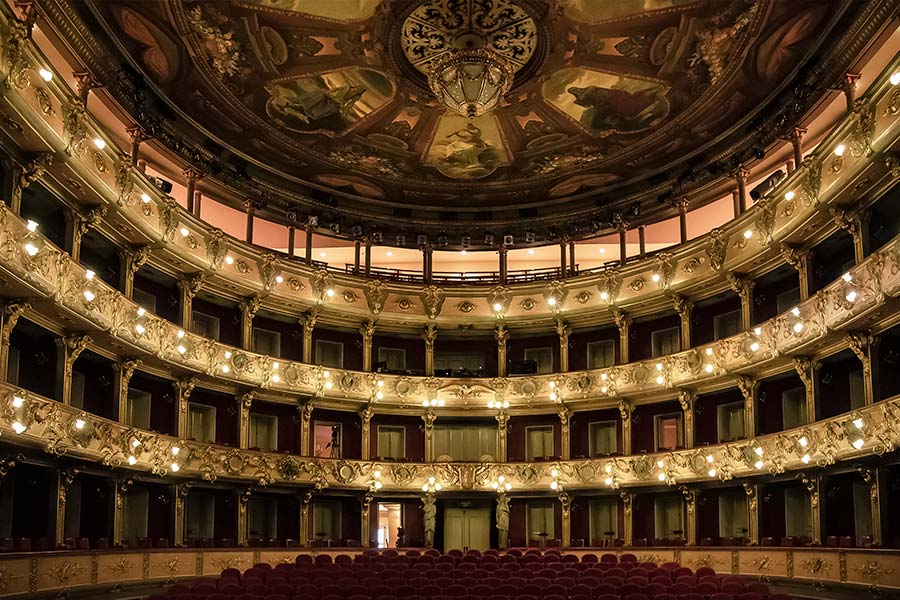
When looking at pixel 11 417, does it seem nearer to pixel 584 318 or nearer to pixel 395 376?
pixel 395 376

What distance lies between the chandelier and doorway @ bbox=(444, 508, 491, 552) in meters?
15.5

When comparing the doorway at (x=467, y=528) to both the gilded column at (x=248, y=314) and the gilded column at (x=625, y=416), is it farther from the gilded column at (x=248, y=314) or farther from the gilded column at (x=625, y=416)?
the gilded column at (x=248, y=314)

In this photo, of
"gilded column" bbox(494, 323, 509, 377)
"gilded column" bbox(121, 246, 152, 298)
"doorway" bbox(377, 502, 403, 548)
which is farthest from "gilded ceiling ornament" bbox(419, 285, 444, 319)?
"gilded column" bbox(121, 246, 152, 298)

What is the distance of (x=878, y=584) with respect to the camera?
1948 cm

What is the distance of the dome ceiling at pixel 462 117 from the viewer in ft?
75.4

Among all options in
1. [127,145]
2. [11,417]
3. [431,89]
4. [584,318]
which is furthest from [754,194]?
[11,417]

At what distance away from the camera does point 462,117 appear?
2883cm

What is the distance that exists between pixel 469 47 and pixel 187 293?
11264 mm

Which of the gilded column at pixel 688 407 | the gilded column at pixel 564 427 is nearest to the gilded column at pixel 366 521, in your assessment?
the gilded column at pixel 564 427

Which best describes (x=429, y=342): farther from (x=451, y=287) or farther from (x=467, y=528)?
(x=467, y=528)

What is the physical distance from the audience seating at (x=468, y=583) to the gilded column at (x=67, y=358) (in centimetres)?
588

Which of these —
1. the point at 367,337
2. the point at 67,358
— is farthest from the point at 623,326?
the point at 67,358

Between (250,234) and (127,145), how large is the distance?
5083 millimetres

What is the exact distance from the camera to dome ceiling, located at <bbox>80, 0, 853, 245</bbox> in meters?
23.0
